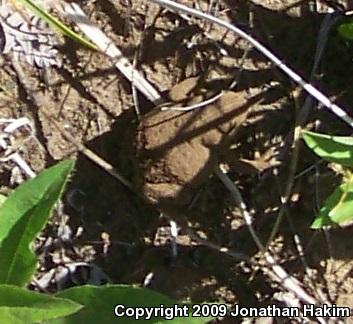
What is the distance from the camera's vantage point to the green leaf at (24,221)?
1.71 meters

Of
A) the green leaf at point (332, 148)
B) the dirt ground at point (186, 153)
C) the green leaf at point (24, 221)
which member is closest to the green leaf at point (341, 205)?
the green leaf at point (332, 148)

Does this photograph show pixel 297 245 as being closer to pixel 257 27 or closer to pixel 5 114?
pixel 257 27

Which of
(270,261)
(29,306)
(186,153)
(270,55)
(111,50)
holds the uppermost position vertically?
(111,50)

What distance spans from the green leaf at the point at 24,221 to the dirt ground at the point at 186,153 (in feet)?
2.07

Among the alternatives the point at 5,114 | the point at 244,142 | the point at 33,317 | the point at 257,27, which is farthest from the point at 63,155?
the point at 33,317

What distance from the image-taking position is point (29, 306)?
1.51m

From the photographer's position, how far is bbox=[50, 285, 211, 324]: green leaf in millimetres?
1777

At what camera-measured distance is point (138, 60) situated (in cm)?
240

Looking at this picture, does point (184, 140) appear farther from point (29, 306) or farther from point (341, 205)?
point (29, 306)

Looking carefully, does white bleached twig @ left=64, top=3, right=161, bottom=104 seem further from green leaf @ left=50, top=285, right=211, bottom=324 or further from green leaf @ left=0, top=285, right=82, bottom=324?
green leaf @ left=0, top=285, right=82, bottom=324

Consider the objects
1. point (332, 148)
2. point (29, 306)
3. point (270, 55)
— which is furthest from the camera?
point (270, 55)

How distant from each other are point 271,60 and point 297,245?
0.60 meters

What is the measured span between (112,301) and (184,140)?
2.19 ft

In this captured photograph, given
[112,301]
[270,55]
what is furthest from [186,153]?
[112,301]
